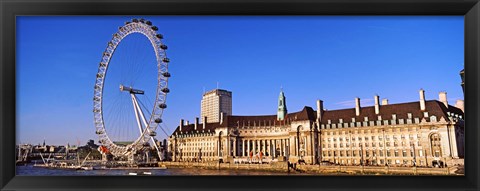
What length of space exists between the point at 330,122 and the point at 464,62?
276 cm

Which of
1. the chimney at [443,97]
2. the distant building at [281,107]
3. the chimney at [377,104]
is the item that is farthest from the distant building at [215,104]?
the chimney at [443,97]

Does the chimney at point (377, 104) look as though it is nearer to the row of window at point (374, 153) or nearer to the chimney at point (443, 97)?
the row of window at point (374, 153)

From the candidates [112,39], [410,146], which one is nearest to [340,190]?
[410,146]

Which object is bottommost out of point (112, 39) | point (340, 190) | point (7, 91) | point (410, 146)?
point (340, 190)

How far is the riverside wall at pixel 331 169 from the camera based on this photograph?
5.74 m

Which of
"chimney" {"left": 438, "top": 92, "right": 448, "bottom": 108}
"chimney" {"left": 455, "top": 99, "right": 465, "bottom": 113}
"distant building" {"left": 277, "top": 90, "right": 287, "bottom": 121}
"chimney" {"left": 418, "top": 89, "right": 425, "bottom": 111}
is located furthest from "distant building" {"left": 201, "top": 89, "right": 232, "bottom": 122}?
"chimney" {"left": 455, "top": 99, "right": 465, "bottom": 113}

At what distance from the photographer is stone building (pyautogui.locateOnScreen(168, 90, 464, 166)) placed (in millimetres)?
6535

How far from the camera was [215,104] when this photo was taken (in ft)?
21.5

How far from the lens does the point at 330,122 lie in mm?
7570

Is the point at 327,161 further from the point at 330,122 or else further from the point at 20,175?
the point at 20,175

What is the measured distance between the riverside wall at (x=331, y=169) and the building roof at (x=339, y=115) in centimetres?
70

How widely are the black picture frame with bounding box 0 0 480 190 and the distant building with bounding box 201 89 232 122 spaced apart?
1585 millimetres

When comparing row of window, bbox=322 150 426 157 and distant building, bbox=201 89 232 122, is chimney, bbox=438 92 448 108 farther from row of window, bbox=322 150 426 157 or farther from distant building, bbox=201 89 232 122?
distant building, bbox=201 89 232 122
